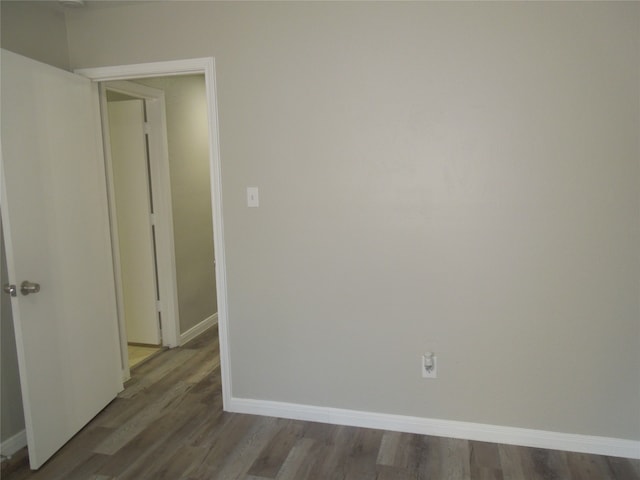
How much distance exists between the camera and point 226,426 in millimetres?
2584

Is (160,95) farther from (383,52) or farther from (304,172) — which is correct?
(383,52)

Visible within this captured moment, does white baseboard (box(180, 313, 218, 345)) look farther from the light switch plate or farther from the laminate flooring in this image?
the light switch plate

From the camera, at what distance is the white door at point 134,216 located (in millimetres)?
3600

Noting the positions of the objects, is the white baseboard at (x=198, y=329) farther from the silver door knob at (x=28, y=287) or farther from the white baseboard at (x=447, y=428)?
the silver door knob at (x=28, y=287)

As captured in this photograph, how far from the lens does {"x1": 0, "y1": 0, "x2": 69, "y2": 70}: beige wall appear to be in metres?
2.29

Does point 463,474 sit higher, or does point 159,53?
point 159,53

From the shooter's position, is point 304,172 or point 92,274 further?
point 92,274

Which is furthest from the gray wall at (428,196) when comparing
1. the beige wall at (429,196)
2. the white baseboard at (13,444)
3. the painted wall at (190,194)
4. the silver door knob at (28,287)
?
the white baseboard at (13,444)

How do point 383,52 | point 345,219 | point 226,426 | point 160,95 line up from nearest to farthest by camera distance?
point 383,52 < point 345,219 < point 226,426 < point 160,95

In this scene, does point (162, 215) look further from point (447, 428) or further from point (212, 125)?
point (447, 428)

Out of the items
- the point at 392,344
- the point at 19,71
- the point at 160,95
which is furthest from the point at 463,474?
the point at 160,95

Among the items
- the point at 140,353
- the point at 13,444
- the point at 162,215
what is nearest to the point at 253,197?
the point at 162,215

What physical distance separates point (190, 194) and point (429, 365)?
104 inches

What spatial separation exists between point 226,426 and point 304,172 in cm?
156
